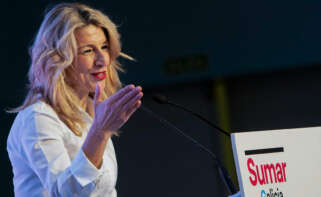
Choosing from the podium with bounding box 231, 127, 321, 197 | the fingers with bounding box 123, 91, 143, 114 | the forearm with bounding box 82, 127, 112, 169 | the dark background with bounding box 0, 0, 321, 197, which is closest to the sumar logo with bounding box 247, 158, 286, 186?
the podium with bounding box 231, 127, 321, 197

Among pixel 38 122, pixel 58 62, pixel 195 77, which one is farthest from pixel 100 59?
pixel 195 77

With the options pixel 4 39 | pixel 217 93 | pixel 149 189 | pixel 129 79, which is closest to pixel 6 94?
pixel 4 39

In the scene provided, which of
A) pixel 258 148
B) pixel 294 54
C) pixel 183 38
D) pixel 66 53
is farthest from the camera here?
pixel 183 38

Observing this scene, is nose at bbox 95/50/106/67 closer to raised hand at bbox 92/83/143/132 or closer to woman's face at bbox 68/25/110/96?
woman's face at bbox 68/25/110/96

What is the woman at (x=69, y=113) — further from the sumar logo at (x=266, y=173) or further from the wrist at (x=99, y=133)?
the sumar logo at (x=266, y=173)

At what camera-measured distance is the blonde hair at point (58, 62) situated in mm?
1895

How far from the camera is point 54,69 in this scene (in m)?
1.92

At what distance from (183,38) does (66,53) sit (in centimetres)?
260

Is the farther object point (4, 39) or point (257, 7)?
point (4, 39)

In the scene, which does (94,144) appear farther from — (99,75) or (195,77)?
(195,77)

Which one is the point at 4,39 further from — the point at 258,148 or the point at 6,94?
the point at 258,148

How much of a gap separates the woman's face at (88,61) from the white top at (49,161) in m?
0.20

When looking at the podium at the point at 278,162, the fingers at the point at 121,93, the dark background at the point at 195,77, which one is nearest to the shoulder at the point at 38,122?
the fingers at the point at 121,93

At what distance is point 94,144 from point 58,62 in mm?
462
